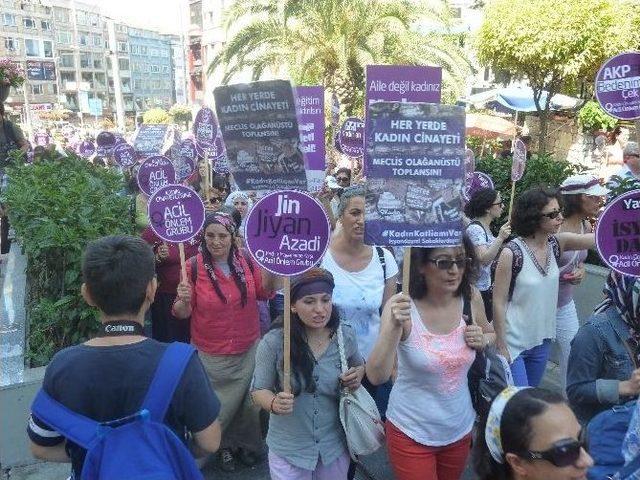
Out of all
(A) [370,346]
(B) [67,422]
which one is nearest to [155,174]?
(A) [370,346]

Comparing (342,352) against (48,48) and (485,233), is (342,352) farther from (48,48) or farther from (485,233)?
(48,48)

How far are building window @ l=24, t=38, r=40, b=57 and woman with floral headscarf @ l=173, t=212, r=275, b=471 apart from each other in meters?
96.4

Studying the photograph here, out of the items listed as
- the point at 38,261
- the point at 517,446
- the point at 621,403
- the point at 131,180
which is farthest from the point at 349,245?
the point at 131,180

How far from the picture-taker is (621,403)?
2.58 meters

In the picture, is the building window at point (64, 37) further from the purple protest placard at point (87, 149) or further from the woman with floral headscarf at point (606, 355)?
the woman with floral headscarf at point (606, 355)

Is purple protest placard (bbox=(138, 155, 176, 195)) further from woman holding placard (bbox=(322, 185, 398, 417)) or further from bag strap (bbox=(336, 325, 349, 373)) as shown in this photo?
bag strap (bbox=(336, 325, 349, 373))

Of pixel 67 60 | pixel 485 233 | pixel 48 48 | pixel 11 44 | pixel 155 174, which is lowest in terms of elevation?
pixel 485 233

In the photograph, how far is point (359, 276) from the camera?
3711mm

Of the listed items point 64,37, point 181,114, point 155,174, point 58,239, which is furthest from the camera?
point 64,37

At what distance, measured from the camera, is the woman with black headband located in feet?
9.43

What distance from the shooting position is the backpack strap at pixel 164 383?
1941 millimetres

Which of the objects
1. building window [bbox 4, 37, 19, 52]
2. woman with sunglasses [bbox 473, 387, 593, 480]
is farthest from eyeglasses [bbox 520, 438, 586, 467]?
building window [bbox 4, 37, 19, 52]

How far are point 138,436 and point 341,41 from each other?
15.8 m

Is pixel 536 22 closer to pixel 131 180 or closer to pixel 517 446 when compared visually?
pixel 131 180
